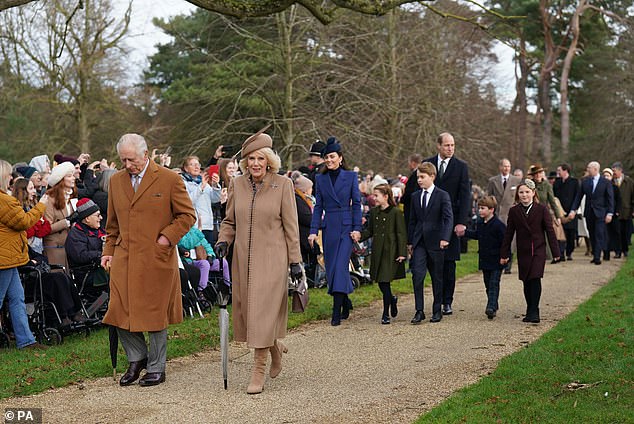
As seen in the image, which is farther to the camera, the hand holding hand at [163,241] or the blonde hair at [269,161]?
the blonde hair at [269,161]

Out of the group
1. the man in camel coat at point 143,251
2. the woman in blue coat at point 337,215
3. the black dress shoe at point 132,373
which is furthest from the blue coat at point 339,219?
the black dress shoe at point 132,373

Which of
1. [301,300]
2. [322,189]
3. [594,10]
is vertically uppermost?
[594,10]

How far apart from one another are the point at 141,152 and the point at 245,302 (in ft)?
5.20

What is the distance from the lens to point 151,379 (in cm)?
770

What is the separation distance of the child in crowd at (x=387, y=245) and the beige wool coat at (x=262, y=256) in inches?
142

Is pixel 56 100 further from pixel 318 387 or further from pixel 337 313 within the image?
pixel 318 387

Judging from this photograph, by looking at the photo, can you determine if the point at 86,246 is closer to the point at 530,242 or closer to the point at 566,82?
the point at 530,242

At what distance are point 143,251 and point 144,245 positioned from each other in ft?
0.17

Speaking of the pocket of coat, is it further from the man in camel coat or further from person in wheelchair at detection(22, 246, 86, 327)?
person in wheelchair at detection(22, 246, 86, 327)

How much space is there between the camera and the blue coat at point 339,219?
35.5ft

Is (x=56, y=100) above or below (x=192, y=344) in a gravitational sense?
above

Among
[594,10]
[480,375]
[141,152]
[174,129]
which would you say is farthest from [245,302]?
[594,10]

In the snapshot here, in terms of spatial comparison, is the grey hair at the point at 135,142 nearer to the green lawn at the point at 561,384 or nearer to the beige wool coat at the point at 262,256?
the beige wool coat at the point at 262,256

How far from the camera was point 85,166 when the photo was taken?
1307 centimetres
